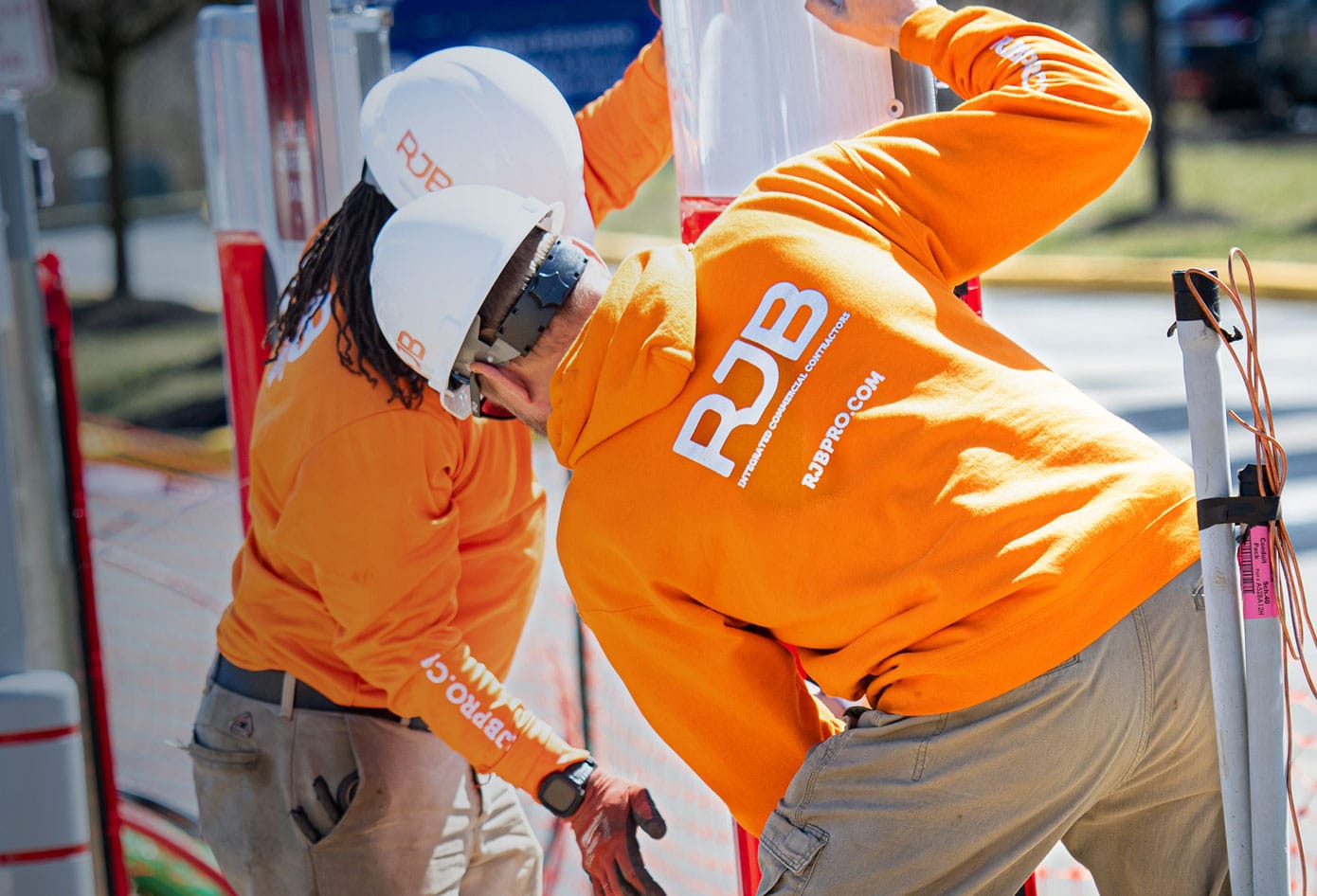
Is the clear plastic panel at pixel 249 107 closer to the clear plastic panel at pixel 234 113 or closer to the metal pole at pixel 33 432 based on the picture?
the clear plastic panel at pixel 234 113

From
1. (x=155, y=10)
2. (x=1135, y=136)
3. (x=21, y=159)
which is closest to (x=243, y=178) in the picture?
(x=21, y=159)

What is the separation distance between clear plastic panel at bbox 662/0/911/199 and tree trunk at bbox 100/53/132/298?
38.6ft

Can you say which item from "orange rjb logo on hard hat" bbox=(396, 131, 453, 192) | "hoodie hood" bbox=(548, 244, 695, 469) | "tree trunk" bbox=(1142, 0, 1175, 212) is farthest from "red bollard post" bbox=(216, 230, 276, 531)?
"tree trunk" bbox=(1142, 0, 1175, 212)

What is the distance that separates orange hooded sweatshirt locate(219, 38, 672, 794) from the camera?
236cm

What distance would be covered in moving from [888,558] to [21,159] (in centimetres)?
267

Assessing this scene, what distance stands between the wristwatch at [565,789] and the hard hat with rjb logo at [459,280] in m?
0.61

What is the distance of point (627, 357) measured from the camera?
1849 mm

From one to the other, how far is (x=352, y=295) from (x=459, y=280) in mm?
495

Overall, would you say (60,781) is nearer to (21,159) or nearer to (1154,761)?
(21,159)

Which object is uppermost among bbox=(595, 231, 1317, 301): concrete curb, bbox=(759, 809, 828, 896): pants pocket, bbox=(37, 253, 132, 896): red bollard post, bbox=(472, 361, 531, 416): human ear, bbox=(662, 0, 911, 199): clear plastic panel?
bbox=(662, 0, 911, 199): clear plastic panel

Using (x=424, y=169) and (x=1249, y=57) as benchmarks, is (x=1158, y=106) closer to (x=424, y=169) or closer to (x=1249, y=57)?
(x=1249, y=57)

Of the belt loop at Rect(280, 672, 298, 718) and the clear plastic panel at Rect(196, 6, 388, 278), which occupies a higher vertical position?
the clear plastic panel at Rect(196, 6, 388, 278)

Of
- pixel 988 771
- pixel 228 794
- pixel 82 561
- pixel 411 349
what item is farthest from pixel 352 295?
pixel 82 561

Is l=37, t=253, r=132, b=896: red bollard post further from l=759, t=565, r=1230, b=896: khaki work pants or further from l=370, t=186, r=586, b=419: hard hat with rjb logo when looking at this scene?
l=759, t=565, r=1230, b=896: khaki work pants
